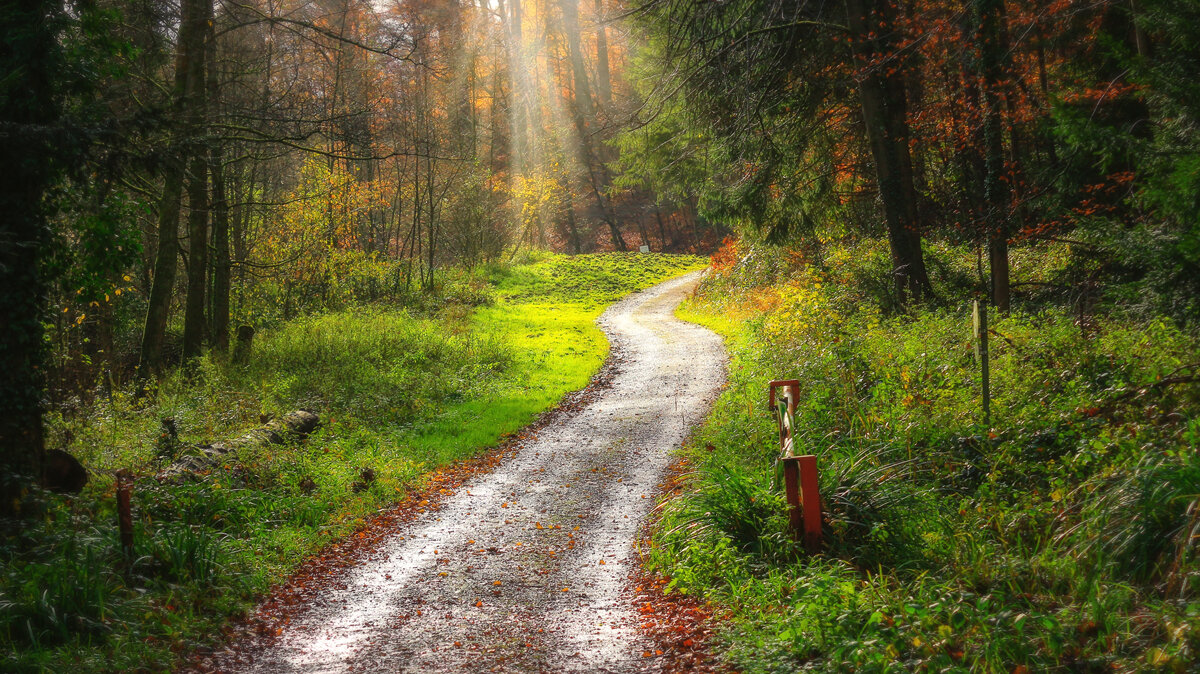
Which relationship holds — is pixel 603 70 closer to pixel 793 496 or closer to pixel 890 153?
pixel 890 153

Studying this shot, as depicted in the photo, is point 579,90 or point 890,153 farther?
point 579,90

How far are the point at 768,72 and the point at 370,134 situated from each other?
23.4 feet

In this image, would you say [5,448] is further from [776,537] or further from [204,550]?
[776,537]

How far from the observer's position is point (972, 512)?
5852mm

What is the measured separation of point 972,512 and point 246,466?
7597 mm

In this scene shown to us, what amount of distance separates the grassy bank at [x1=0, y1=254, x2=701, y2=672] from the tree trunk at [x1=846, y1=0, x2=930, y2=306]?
7.27m

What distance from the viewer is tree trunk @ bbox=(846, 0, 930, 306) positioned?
12.7 meters

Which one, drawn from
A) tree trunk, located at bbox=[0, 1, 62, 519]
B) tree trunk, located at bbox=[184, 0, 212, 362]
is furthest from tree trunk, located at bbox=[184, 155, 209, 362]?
tree trunk, located at bbox=[0, 1, 62, 519]

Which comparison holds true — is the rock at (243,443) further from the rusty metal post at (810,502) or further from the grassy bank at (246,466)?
the rusty metal post at (810,502)

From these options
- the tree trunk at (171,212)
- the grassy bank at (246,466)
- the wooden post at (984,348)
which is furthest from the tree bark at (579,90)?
the wooden post at (984,348)

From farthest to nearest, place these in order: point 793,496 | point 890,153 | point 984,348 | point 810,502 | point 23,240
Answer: point 890,153 → point 984,348 → point 23,240 → point 793,496 → point 810,502

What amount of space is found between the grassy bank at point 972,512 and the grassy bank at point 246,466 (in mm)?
3899

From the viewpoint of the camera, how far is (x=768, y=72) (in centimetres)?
1324

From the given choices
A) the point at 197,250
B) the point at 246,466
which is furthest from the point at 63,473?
the point at 197,250
